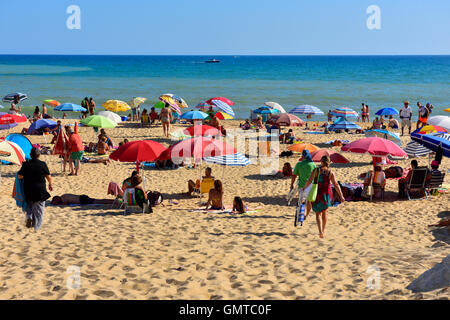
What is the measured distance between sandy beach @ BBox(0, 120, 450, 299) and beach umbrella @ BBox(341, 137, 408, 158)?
1174 millimetres

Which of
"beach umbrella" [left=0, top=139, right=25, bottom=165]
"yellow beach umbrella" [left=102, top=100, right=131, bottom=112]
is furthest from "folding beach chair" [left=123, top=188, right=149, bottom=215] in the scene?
"yellow beach umbrella" [left=102, top=100, right=131, bottom=112]

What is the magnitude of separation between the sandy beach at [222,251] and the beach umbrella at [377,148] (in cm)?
117

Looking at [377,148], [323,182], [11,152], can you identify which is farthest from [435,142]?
[11,152]

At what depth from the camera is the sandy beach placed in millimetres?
5621

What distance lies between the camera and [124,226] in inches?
341

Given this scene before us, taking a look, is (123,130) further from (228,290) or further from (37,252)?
(228,290)

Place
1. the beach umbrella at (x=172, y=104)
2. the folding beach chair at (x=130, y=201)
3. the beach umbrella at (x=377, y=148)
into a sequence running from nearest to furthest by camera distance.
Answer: the folding beach chair at (x=130, y=201)
the beach umbrella at (x=377, y=148)
the beach umbrella at (x=172, y=104)

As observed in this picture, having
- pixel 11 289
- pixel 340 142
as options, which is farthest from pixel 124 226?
pixel 340 142

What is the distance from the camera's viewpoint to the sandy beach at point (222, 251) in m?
5.62

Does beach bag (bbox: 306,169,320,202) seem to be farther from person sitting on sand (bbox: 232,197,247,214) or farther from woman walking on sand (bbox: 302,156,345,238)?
person sitting on sand (bbox: 232,197,247,214)

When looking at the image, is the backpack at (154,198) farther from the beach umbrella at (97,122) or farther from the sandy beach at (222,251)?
the beach umbrella at (97,122)

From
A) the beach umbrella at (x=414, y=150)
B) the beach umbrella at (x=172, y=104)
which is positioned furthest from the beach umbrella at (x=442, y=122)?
the beach umbrella at (x=172, y=104)

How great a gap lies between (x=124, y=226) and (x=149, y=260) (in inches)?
81.5

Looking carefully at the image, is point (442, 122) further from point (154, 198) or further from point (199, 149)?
point (154, 198)
